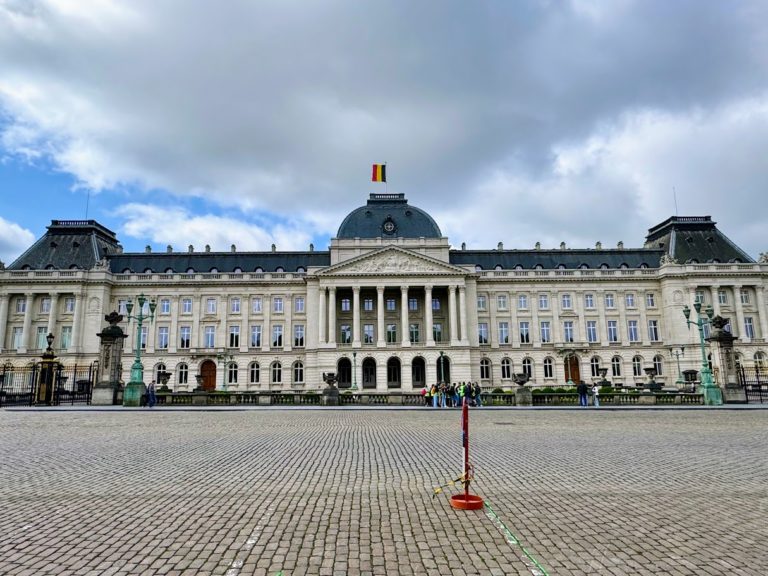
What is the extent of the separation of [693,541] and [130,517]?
707cm

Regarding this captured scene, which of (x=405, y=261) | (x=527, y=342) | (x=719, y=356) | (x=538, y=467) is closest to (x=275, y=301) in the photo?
(x=405, y=261)

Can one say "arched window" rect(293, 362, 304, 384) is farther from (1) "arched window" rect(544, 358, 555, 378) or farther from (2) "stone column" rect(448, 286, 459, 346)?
(1) "arched window" rect(544, 358, 555, 378)

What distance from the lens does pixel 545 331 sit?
2714 inches

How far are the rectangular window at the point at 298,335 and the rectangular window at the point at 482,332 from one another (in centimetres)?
2275

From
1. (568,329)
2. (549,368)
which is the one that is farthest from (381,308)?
(568,329)

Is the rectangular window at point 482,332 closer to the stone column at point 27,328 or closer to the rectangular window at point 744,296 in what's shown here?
the rectangular window at point 744,296

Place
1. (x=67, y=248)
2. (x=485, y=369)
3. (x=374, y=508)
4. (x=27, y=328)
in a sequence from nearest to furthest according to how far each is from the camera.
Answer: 1. (x=374, y=508)
2. (x=27, y=328)
3. (x=485, y=369)
4. (x=67, y=248)

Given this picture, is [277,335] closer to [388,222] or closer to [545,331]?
[388,222]

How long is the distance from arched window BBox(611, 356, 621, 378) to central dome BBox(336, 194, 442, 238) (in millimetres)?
27311

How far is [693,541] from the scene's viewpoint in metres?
6.10

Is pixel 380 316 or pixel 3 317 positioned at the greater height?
pixel 3 317

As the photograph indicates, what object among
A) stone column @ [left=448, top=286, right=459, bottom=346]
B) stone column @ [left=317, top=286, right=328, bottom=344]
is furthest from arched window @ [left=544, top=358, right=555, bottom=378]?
stone column @ [left=317, top=286, right=328, bottom=344]

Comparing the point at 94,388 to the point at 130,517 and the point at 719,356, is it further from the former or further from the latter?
the point at 719,356

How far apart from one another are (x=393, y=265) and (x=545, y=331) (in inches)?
867
